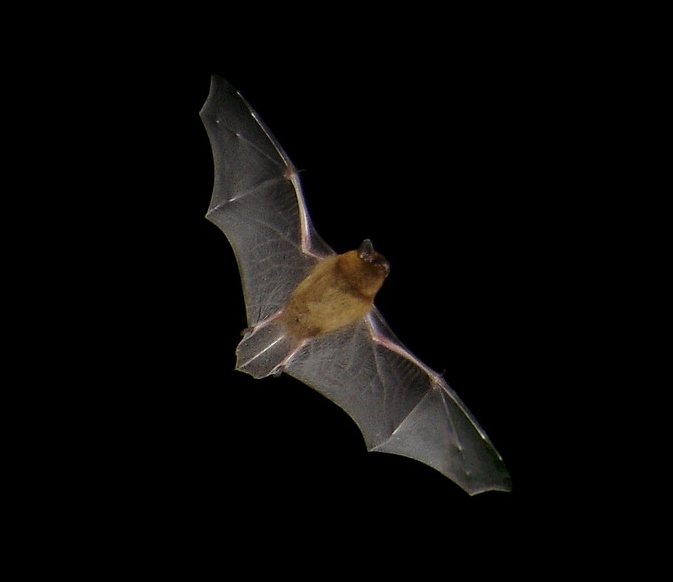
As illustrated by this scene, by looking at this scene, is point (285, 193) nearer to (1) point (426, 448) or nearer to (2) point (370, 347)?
A: (2) point (370, 347)

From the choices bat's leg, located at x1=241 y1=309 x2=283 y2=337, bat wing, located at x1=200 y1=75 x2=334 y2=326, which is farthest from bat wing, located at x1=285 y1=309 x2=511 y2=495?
bat wing, located at x1=200 y1=75 x2=334 y2=326

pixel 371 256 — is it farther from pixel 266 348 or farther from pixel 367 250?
pixel 266 348

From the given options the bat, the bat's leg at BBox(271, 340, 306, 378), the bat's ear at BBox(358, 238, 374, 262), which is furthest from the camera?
the bat's leg at BBox(271, 340, 306, 378)

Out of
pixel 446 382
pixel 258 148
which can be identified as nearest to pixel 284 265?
pixel 258 148

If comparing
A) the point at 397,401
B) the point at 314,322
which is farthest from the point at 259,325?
the point at 397,401

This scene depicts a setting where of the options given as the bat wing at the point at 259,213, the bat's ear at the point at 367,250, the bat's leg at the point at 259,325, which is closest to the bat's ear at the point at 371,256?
the bat's ear at the point at 367,250

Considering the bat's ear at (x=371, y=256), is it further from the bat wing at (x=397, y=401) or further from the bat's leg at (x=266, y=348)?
the bat's leg at (x=266, y=348)

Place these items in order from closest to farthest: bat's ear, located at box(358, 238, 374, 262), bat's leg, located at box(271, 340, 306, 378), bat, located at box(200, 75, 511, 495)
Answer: bat's ear, located at box(358, 238, 374, 262), bat, located at box(200, 75, 511, 495), bat's leg, located at box(271, 340, 306, 378)

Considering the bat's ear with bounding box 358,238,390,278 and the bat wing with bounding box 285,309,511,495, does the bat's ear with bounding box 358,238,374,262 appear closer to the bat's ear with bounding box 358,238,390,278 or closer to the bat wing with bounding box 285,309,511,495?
the bat's ear with bounding box 358,238,390,278
